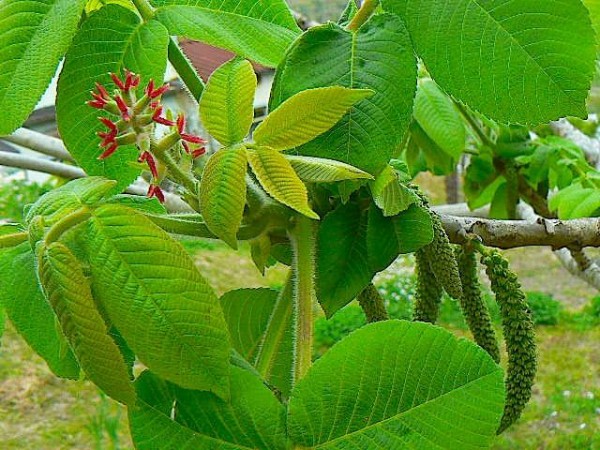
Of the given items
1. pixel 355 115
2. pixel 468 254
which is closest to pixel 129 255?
pixel 355 115

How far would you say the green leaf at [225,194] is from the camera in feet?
1.48

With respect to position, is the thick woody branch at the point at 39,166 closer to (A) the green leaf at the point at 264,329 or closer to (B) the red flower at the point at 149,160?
(A) the green leaf at the point at 264,329

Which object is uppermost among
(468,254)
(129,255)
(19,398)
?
(129,255)

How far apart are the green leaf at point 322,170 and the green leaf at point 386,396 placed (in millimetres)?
90

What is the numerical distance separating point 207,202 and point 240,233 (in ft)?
0.44

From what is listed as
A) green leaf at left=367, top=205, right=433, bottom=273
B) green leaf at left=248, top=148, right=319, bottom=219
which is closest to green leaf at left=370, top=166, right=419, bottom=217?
green leaf at left=367, top=205, right=433, bottom=273

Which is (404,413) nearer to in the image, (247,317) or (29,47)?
(247,317)

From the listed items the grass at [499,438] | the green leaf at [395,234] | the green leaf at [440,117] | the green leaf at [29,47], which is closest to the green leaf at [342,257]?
the green leaf at [395,234]

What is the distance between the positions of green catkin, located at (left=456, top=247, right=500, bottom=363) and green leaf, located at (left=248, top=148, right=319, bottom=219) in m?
0.32

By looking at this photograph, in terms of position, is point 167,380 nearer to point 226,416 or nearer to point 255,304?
point 226,416

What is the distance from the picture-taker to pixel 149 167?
0.47 m

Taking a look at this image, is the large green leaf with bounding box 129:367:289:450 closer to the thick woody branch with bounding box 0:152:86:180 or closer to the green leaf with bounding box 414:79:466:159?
the green leaf with bounding box 414:79:466:159

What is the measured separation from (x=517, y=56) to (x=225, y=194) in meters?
0.21

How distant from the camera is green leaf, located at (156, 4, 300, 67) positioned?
0.57 m
